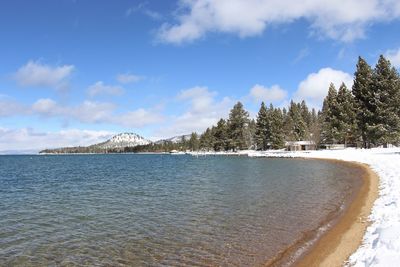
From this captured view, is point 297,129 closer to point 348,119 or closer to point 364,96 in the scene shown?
point 348,119

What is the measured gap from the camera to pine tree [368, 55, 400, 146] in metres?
69.9

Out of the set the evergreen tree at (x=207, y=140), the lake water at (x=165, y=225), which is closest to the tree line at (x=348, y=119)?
the evergreen tree at (x=207, y=140)

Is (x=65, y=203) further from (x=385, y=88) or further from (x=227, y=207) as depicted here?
(x=385, y=88)

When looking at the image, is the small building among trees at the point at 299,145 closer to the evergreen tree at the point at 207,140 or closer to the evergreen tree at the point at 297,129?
the evergreen tree at the point at 297,129

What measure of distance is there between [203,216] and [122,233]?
5.14 meters

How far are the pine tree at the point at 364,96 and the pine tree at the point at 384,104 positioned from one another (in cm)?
93

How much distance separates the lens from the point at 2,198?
106 feet

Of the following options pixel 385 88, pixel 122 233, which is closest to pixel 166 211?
pixel 122 233

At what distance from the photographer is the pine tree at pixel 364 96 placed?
2874 inches

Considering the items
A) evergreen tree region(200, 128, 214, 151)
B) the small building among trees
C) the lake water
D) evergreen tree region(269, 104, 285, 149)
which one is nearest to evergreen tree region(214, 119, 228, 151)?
evergreen tree region(200, 128, 214, 151)

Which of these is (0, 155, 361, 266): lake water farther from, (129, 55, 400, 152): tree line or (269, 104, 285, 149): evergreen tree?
(269, 104, 285, 149): evergreen tree

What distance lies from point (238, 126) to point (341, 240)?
5371 inches

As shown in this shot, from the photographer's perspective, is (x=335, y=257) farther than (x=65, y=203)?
No

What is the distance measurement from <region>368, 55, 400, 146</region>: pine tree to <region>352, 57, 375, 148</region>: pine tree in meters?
0.93
